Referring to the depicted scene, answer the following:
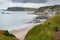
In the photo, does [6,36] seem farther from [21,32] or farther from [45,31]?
[45,31]

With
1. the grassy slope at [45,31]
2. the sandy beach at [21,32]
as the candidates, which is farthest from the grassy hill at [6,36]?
the grassy slope at [45,31]

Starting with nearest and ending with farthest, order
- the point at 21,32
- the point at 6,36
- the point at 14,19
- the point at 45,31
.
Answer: the point at 45,31 < the point at 6,36 < the point at 21,32 < the point at 14,19

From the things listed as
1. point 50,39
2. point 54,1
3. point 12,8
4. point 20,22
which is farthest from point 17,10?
point 50,39

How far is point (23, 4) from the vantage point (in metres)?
6.60

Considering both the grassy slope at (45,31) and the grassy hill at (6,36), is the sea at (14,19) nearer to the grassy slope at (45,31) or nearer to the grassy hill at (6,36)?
the grassy hill at (6,36)

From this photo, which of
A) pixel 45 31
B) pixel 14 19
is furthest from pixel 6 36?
pixel 45 31

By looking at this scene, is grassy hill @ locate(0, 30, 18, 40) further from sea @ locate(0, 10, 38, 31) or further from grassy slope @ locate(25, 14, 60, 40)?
grassy slope @ locate(25, 14, 60, 40)

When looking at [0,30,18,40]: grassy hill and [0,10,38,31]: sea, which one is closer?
[0,30,18,40]: grassy hill

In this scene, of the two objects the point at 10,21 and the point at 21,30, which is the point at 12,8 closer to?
the point at 10,21

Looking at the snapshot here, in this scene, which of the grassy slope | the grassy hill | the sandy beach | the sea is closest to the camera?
the grassy slope

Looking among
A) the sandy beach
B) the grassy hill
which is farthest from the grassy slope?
the grassy hill

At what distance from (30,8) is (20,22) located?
1021 millimetres

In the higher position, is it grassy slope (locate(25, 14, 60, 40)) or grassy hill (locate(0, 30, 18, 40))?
grassy slope (locate(25, 14, 60, 40))

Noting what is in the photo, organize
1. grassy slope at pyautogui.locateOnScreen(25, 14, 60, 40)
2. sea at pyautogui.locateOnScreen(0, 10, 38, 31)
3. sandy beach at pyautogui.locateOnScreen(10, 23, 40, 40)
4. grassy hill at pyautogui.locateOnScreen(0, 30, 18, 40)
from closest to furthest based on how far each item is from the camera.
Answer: grassy slope at pyautogui.locateOnScreen(25, 14, 60, 40), grassy hill at pyautogui.locateOnScreen(0, 30, 18, 40), sandy beach at pyautogui.locateOnScreen(10, 23, 40, 40), sea at pyautogui.locateOnScreen(0, 10, 38, 31)
